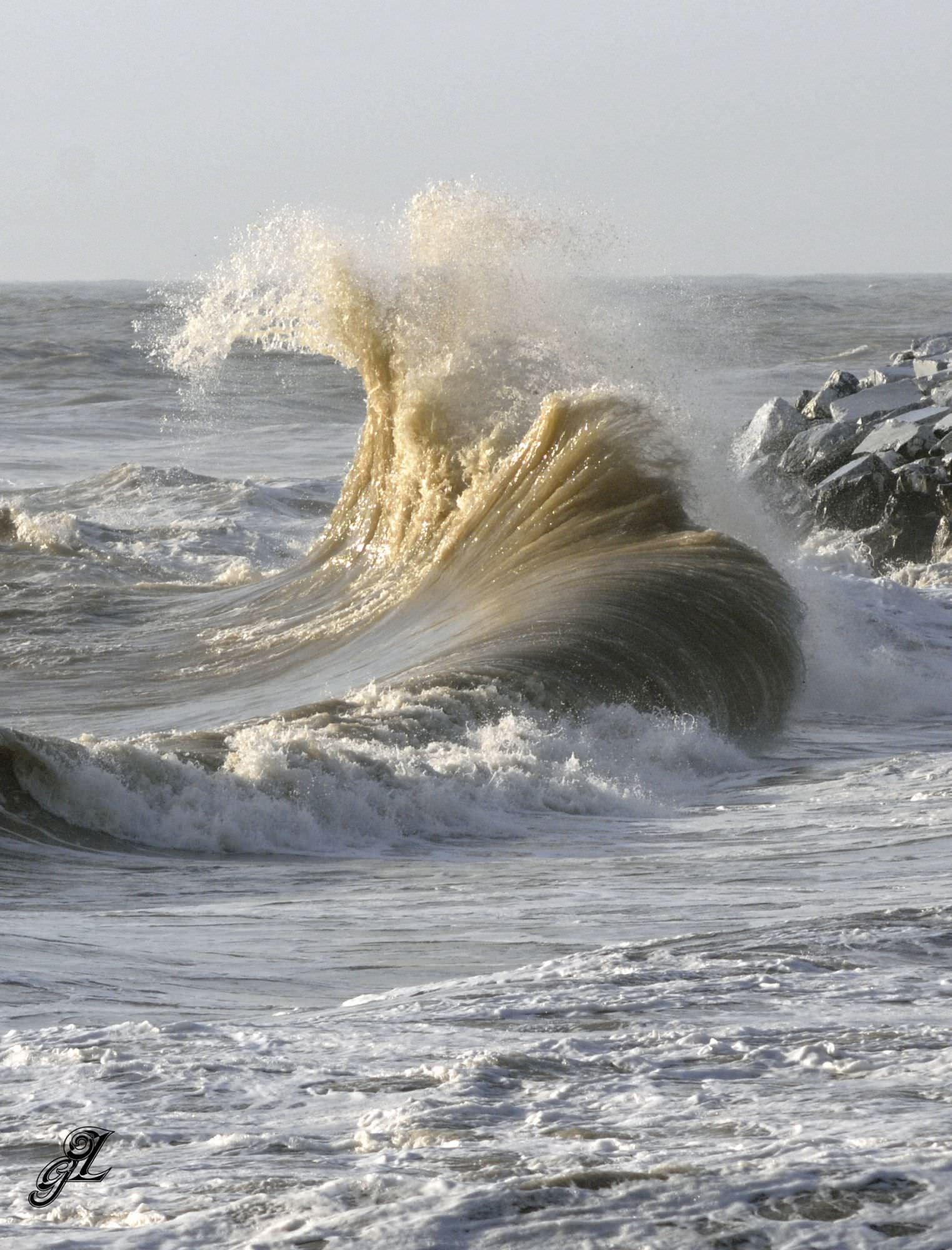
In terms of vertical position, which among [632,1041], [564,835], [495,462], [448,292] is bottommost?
[564,835]

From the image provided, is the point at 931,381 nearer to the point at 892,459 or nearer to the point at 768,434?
the point at 768,434

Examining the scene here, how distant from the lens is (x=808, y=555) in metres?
14.1

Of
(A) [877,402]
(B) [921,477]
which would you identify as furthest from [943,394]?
(B) [921,477]

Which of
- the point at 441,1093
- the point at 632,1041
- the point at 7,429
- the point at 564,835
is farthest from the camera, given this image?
the point at 7,429

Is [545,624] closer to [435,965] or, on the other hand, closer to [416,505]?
[416,505]

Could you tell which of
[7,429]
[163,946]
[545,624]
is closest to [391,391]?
[545,624]

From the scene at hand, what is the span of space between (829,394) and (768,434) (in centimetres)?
145

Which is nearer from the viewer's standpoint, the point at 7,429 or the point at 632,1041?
the point at 632,1041

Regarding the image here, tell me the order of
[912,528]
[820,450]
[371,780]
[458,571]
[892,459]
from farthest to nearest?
[820,450] → [892,459] → [912,528] → [458,571] → [371,780]

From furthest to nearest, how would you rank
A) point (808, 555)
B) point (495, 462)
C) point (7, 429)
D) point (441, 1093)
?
point (7, 429), point (808, 555), point (495, 462), point (441, 1093)

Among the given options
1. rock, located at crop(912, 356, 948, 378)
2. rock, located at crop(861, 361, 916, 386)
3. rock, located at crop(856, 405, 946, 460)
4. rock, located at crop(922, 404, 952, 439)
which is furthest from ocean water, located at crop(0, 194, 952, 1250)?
rock, located at crop(912, 356, 948, 378)

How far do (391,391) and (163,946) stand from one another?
10.0 meters

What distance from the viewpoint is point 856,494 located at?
50.9ft

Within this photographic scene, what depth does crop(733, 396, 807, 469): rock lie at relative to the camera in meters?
17.3
